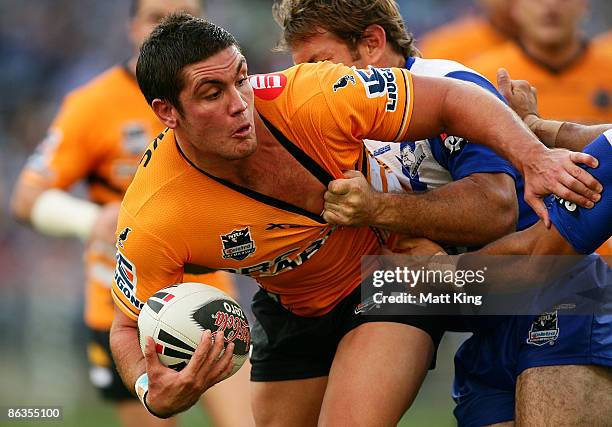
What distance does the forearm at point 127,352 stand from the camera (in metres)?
4.46

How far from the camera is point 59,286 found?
1073 cm

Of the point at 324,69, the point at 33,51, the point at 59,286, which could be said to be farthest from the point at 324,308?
the point at 33,51

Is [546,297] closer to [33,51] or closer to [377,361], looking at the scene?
[377,361]

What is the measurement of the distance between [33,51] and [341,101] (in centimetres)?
779

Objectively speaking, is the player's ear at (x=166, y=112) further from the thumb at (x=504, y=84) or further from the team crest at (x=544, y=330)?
the team crest at (x=544, y=330)

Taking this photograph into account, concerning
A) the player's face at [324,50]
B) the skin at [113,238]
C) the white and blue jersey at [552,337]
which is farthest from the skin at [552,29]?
the white and blue jersey at [552,337]

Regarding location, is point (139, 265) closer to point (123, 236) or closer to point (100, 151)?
point (123, 236)

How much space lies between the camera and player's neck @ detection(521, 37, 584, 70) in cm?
898

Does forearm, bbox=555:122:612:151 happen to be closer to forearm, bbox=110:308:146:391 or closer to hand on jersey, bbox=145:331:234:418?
hand on jersey, bbox=145:331:234:418

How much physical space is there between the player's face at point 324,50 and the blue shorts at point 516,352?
4.72ft

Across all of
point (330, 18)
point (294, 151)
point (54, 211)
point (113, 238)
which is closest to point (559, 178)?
point (294, 151)

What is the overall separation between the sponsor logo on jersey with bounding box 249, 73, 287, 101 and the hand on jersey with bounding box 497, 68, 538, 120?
1.14 meters

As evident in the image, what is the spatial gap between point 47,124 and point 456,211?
743 cm

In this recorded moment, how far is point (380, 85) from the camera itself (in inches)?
174
